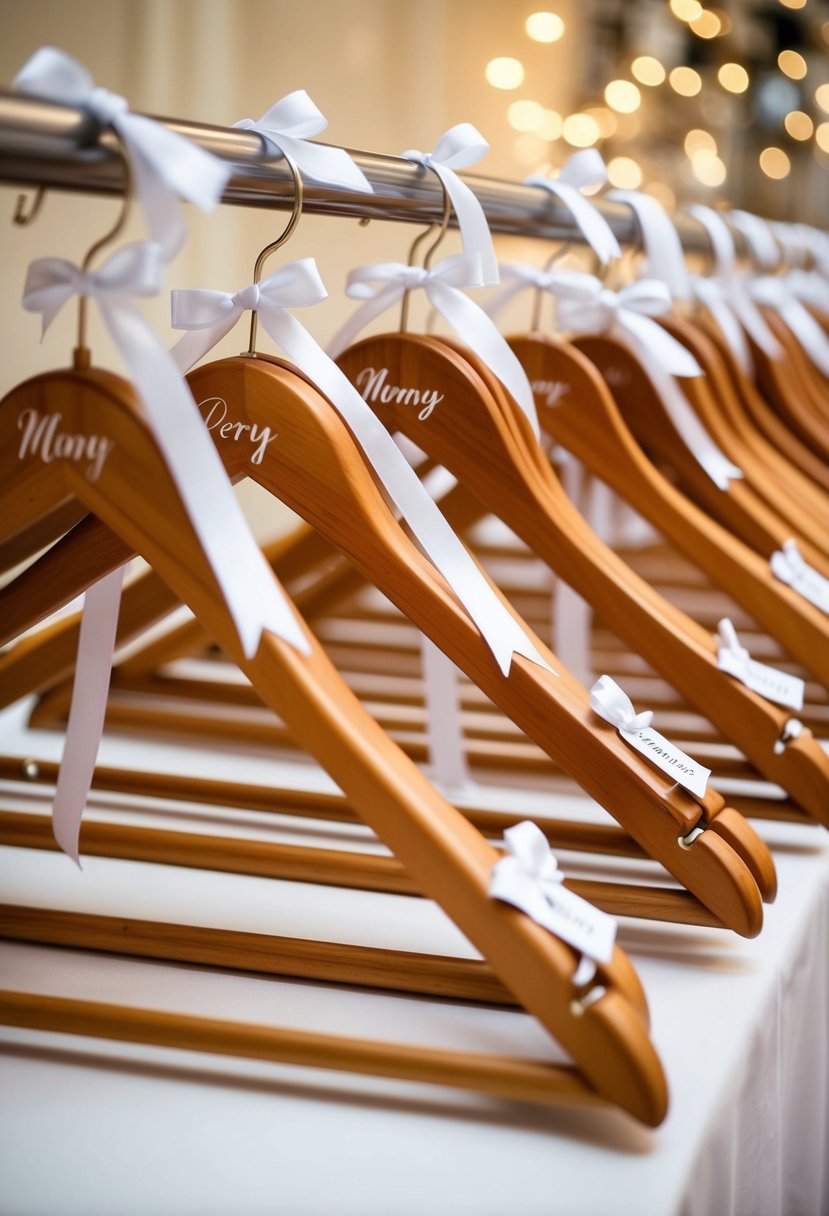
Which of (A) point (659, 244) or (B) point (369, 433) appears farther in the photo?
(A) point (659, 244)

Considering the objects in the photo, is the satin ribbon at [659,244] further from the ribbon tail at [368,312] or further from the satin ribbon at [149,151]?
the satin ribbon at [149,151]

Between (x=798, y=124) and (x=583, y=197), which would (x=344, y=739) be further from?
(x=798, y=124)

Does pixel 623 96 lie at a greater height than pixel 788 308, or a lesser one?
greater

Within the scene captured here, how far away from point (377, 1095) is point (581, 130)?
→ 2444 mm

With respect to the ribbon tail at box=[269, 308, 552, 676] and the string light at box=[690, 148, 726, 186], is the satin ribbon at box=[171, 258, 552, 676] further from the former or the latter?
the string light at box=[690, 148, 726, 186]

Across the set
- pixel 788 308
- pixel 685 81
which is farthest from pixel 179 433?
pixel 685 81

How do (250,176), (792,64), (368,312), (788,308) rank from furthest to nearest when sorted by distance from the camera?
(792,64)
(788,308)
(368,312)
(250,176)

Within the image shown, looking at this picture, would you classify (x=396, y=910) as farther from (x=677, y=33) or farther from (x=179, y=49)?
(x=677, y=33)

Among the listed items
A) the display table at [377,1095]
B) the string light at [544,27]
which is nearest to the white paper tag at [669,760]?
the display table at [377,1095]

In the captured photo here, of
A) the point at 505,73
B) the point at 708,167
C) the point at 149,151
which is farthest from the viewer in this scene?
the point at 708,167

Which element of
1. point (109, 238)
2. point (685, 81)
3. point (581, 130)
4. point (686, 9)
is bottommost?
point (109, 238)

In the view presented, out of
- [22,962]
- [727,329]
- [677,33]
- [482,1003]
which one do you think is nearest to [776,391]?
[727,329]

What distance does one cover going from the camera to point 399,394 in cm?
94

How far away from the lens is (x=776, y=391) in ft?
5.43
